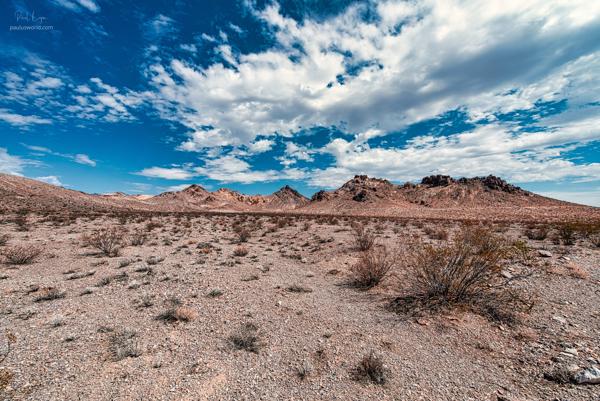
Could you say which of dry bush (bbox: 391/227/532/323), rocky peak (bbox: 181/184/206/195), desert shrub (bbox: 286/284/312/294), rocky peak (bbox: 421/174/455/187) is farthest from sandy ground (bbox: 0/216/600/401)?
rocky peak (bbox: 181/184/206/195)

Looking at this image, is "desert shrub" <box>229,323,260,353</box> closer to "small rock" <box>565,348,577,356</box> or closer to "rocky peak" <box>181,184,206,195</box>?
"small rock" <box>565,348,577,356</box>

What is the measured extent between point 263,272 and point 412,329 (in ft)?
18.3

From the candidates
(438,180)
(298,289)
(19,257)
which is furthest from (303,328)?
(438,180)

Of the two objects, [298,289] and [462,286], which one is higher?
[462,286]

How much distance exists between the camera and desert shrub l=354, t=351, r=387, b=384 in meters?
4.21

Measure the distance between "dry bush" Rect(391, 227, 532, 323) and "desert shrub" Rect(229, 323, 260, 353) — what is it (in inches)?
131

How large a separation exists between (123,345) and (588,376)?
278 inches

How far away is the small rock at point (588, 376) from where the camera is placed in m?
3.91

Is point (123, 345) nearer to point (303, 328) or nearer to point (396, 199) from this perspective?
point (303, 328)

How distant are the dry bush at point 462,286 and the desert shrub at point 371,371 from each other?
2.36 metres

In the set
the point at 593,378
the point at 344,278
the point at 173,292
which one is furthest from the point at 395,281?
the point at 173,292

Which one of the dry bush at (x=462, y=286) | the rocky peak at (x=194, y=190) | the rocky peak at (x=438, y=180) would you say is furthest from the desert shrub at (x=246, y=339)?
the rocky peak at (x=194, y=190)

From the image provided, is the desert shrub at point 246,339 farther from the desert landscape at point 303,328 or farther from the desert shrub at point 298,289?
the desert shrub at point 298,289

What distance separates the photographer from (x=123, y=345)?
16.0 ft
